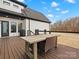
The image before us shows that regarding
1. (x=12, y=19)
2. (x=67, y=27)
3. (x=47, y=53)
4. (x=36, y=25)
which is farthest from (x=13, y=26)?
(x=47, y=53)

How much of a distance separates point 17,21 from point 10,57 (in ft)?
32.1

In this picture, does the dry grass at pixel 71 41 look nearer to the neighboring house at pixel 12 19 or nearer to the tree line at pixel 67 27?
the tree line at pixel 67 27

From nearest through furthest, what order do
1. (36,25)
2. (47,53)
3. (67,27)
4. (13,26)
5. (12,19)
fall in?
(47,53)
(67,27)
(12,19)
(13,26)
(36,25)

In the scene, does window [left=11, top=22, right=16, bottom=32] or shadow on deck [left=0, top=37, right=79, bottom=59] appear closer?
shadow on deck [left=0, top=37, right=79, bottom=59]

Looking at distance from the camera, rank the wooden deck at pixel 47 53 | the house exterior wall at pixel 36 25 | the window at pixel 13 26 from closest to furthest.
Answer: the wooden deck at pixel 47 53, the window at pixel 13 26, the house exterior wall at pixel 36 25

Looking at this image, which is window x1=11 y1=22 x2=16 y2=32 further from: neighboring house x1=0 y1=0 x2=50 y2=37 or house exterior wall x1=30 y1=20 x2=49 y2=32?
house exterior wall x1=30 y1=20 x2=49 y2=32

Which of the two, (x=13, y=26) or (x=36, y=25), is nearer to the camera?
(x=13, y=26)

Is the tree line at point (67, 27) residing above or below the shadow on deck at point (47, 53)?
above

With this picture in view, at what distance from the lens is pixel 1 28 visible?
1071 centimetres

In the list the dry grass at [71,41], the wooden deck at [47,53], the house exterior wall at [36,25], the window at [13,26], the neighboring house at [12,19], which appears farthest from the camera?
the house exterior wall at [36,25]

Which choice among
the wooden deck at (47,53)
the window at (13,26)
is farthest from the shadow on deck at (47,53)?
the window at (13,26)

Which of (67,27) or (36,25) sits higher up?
(36,25)

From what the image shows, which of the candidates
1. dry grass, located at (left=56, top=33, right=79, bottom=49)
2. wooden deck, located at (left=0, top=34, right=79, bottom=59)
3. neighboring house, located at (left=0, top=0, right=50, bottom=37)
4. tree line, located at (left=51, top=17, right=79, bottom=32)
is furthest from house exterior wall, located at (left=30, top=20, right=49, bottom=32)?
wooden deck, located at (left=0, top=34, right=79, bottom=59)

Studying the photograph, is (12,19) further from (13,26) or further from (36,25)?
(36,25)
